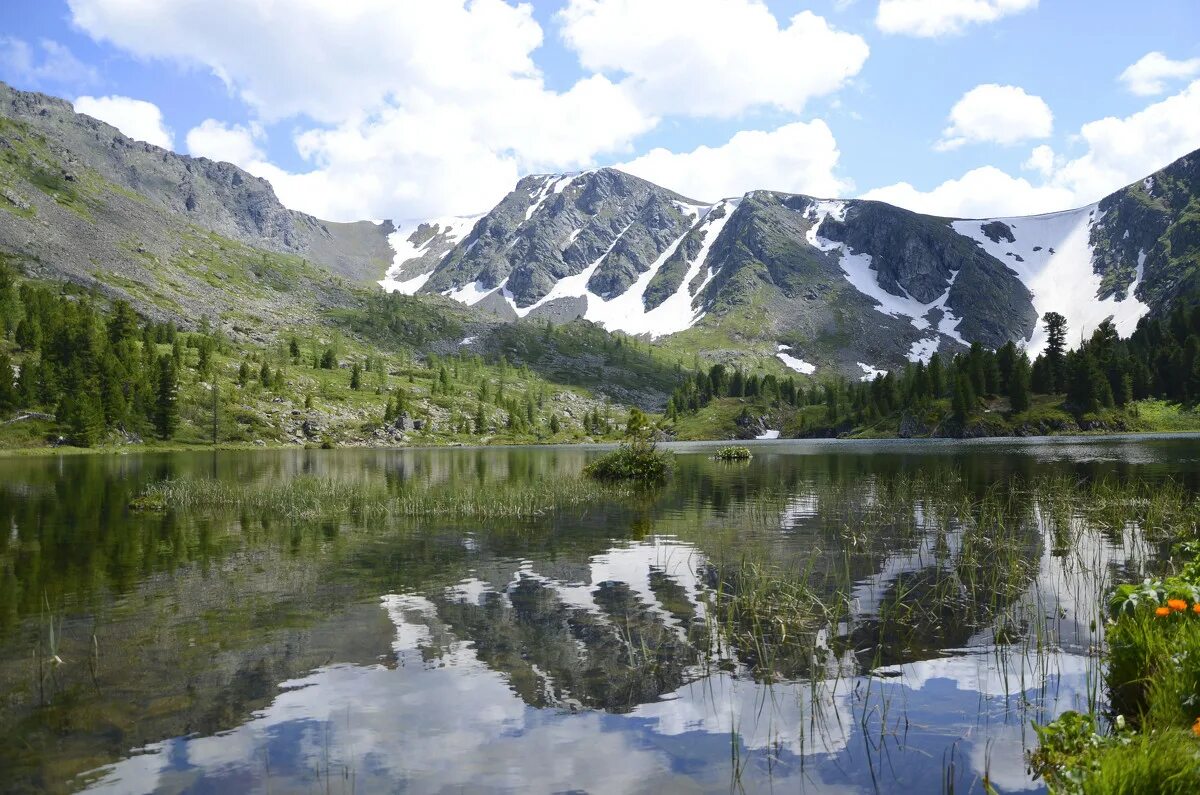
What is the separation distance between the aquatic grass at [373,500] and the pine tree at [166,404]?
138 m

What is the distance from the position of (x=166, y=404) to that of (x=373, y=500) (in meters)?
158

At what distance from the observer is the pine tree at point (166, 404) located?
176m

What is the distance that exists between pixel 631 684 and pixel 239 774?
24.7 feet

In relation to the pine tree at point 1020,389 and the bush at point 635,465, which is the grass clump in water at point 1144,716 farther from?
the pine tree at point 1020,389

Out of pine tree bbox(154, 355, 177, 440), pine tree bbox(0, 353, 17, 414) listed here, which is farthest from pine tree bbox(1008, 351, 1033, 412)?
pine tree bbox(0, 353, 17, 414)

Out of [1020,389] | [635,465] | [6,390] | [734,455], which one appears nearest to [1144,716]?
[635,465]

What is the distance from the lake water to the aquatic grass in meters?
9.45

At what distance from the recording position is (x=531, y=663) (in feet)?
54.0

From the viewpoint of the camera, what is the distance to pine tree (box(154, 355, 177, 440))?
17650cm

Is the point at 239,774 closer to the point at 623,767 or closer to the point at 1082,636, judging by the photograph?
the point at 623,767

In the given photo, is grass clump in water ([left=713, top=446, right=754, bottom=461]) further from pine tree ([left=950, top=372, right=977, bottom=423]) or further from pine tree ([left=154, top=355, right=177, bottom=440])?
pine tree ([left=154, top=355, right=177, bottom=440])

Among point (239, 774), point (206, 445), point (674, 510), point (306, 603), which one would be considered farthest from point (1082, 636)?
point (206, 445)

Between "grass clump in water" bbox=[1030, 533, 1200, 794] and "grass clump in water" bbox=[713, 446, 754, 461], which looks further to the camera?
"grass clump in water" bbox=[713, 446, 754, 461]

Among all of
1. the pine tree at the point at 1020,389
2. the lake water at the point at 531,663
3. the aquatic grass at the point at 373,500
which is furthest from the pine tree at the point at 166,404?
the pine tree at the point at 1020,389
